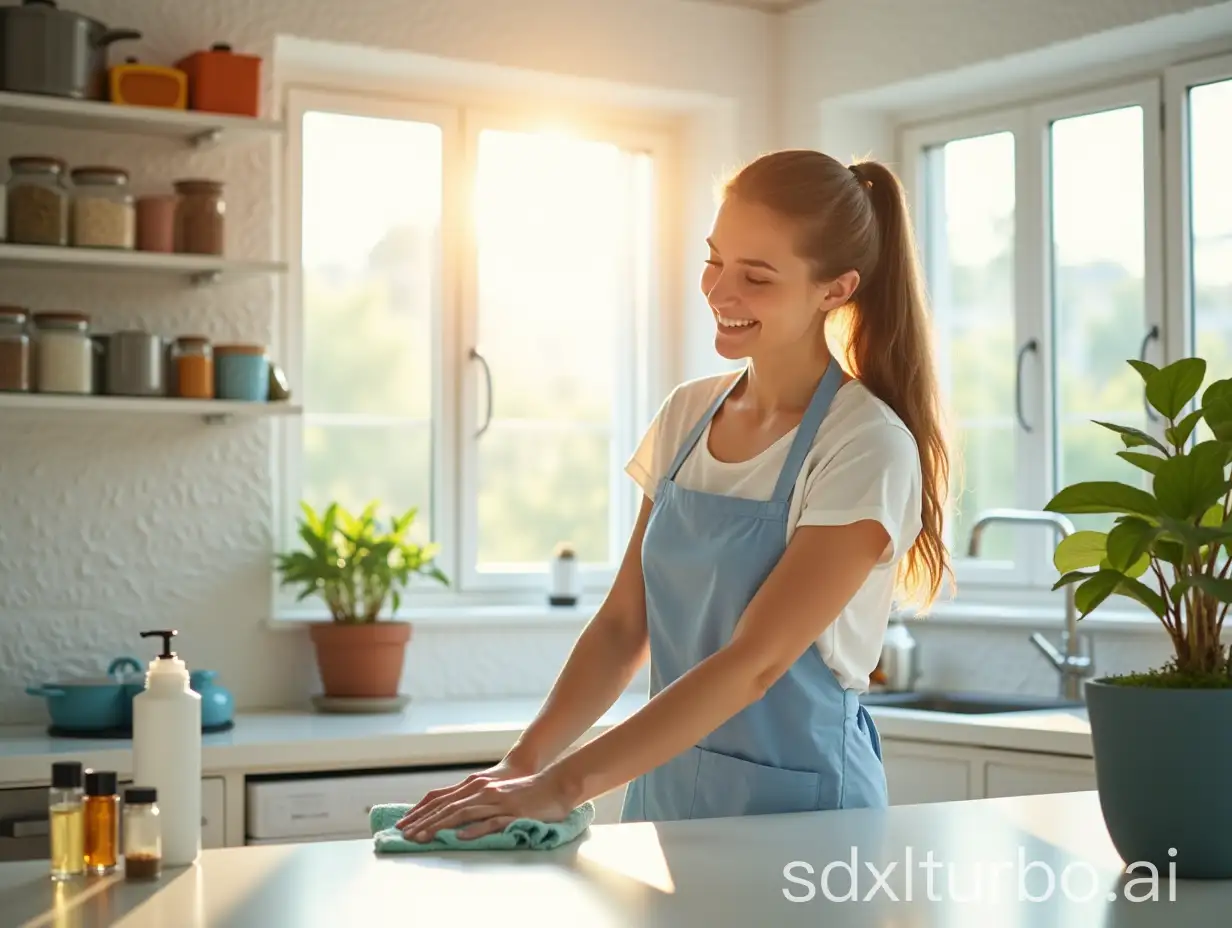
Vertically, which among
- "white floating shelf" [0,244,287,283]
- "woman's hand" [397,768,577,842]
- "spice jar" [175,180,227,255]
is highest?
"spice jar" [175,180,227,255]

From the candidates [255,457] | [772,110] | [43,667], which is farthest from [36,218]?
[772,110]

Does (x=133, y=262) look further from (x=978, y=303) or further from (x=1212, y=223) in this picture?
(x=1212, y=223)

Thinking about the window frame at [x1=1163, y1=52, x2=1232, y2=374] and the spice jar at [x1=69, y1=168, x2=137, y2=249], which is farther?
the window frame at [x1=1163, y1=52, x2=1232, y2=374]

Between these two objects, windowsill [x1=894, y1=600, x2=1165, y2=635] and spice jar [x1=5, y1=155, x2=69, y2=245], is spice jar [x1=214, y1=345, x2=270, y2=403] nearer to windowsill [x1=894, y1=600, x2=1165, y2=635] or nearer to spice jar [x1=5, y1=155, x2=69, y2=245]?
spice jar [x1=5, y1=155, x2=69, y2=245]

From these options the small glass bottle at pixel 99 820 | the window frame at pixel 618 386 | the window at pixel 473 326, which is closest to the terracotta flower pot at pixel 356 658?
the window at pixel 473 326

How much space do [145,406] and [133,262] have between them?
30 cm

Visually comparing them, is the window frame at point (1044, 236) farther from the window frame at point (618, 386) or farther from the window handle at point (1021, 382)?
the window frame at point (618, 386)

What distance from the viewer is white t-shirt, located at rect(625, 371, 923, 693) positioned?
181 cm

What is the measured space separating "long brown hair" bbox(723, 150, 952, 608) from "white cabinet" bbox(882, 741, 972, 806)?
1.11m

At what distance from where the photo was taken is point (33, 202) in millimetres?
3131

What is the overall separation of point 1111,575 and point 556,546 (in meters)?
2.79

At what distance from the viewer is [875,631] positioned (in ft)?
6.40

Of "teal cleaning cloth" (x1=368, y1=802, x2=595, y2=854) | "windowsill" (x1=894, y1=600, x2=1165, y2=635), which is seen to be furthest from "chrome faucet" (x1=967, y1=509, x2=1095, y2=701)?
"teal cleaning cloth" (x1=368, y1=802, x2=595, y2=854)

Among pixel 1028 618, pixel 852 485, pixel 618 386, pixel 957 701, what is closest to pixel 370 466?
pixel 618 386
